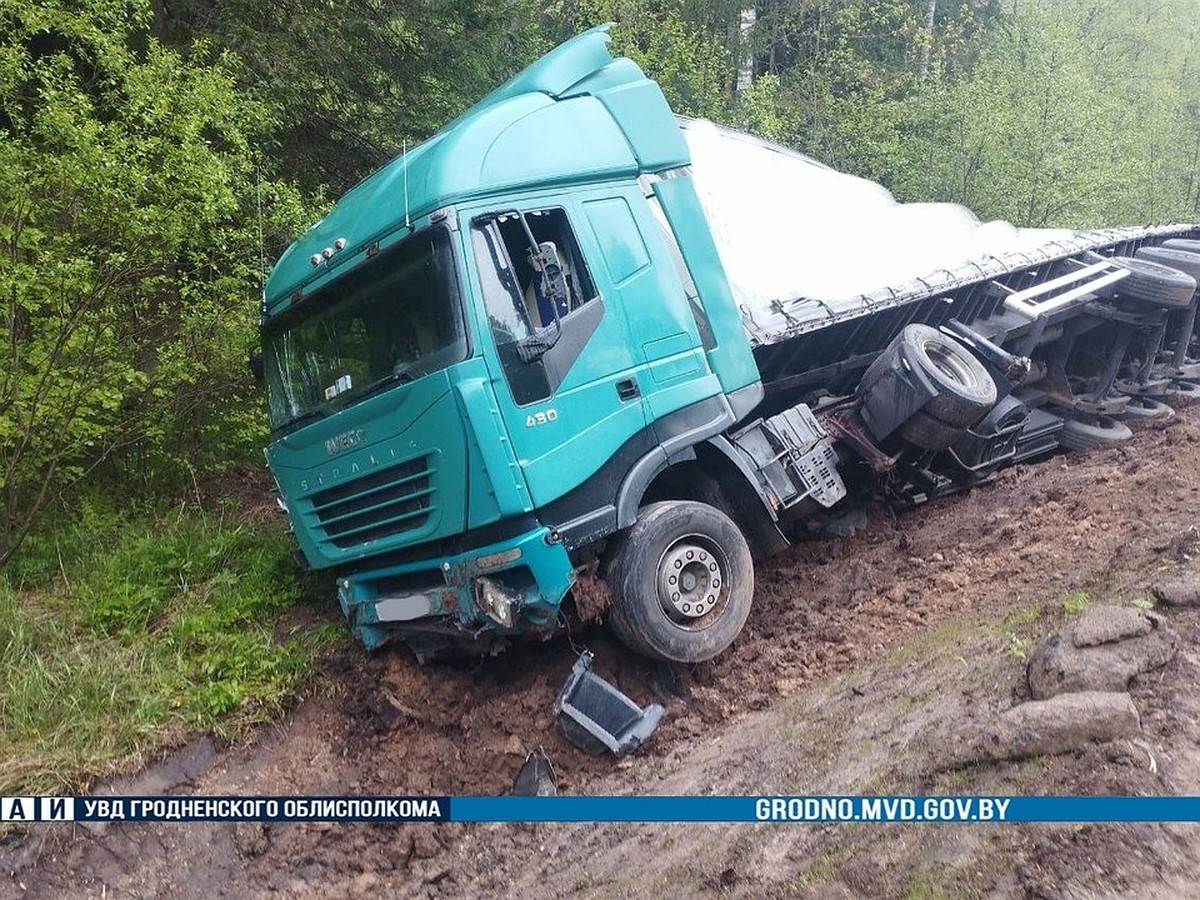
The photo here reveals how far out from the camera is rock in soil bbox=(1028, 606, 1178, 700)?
112 inches

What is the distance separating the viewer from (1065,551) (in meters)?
4.65

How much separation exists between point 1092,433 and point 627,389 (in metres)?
4.26

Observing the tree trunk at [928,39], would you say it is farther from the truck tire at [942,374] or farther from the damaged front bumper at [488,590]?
the damaged front bumper at [488,590]

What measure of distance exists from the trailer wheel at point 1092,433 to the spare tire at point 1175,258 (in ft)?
4.59

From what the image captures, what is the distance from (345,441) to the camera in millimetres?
4309

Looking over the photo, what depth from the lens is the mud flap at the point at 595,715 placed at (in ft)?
13.7

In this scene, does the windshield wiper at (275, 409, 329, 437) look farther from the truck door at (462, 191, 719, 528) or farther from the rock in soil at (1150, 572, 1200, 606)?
the rock in soil at (1150, 572, 1200, 606)

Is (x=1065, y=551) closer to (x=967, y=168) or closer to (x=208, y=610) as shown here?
(x=208, y=610)

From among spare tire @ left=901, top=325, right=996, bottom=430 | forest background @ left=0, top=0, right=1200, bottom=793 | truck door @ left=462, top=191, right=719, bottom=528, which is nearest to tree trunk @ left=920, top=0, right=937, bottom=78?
forest background @ left=0, top=0, right=1200, bottom=793

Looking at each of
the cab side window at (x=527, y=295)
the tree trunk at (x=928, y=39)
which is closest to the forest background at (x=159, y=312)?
the cab side window at (x=527, y=295)

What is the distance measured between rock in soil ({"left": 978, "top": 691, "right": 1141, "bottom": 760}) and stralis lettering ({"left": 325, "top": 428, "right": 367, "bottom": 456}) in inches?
116

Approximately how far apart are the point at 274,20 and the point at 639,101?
5.28 meters

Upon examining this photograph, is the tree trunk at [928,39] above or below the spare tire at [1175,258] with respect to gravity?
above

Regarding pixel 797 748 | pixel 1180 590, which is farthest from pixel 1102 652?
pixel 797 748
